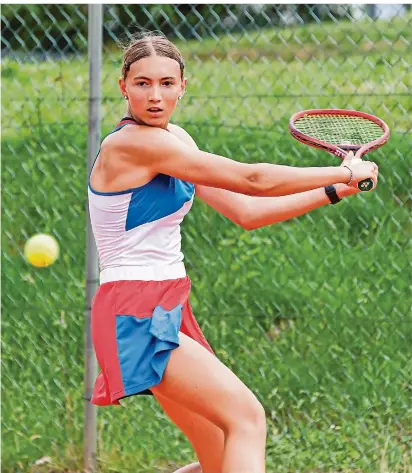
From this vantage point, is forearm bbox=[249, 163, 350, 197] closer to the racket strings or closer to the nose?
the nose

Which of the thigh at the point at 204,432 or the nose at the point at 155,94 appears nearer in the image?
the nose at the point at 155,94

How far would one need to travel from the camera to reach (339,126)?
3.58 m

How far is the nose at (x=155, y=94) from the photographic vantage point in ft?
9.46

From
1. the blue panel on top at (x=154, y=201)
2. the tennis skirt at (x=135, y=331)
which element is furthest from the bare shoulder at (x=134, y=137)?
the tennis skirt at (x=135, y=331)

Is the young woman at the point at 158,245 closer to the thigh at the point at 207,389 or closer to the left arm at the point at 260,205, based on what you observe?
the thigh at the point at 207,389

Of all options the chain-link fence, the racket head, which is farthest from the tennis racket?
the chain-link fence

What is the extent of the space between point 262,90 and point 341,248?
6.71ft

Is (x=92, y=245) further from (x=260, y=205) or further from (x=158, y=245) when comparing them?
(x=158, y=245)

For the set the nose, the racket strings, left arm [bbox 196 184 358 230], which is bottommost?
left arm [bbox 196 184 358 230]

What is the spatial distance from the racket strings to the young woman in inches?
17.8

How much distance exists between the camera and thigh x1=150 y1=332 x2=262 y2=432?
2812 mm

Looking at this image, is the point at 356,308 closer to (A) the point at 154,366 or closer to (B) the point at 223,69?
(A) the point at 154,366

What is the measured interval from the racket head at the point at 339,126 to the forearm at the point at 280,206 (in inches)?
7.9

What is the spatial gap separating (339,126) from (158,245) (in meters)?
0.96
